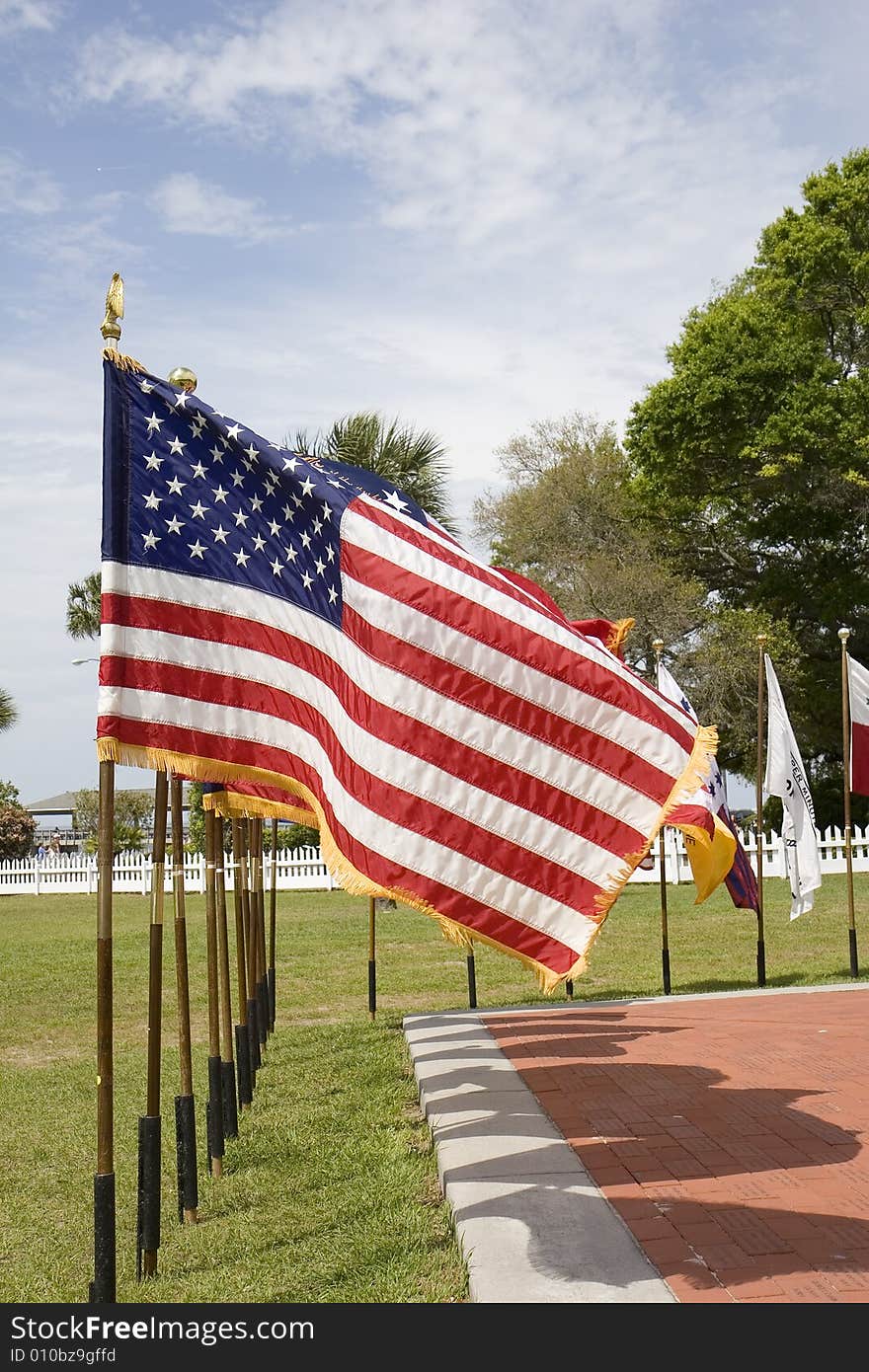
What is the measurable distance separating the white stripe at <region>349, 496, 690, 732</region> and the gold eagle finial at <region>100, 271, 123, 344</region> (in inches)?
45.3

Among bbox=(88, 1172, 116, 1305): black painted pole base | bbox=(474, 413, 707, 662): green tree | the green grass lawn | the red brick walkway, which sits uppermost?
bbox=(474, 413, 707, 662): green tree

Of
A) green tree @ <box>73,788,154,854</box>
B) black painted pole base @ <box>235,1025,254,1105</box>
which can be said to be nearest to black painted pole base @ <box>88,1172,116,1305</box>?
black painted pole base @ <box>235,1025,254,1105</box>

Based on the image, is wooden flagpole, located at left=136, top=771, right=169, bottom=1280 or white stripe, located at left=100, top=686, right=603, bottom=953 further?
wooden flagpole, located at left=136, top=771, right=169, bottom=1280

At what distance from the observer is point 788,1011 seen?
11.0 metres

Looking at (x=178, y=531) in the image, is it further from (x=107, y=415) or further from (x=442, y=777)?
(x=442, y=777)

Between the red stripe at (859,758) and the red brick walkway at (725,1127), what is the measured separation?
2.43m

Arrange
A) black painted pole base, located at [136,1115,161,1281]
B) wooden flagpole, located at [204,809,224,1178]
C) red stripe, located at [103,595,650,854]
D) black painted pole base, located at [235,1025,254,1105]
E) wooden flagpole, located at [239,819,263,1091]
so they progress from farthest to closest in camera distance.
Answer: wooden flagpole, located at [239,819,263,1091]
black painted pole base, located at [235,1025,254,1105]
wooden flagpole, located at [204,809,224,1178]
black painted pole base, located at [136,1115,161,1281]
red stripe, located at [103,595,650,854]

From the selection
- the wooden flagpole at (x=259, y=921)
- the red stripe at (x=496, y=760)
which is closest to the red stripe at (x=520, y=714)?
the red stripe at (x=496, y=760)

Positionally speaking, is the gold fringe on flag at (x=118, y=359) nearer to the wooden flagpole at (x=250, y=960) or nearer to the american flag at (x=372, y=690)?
the american flag at (x=372, y=690)

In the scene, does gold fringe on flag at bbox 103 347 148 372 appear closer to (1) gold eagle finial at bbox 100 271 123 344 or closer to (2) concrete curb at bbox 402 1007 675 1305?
(1) gold eagle finial at bbox 100 271 123 344

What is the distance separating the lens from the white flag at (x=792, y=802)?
13.3 m

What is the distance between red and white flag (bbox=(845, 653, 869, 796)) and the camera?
1303cm

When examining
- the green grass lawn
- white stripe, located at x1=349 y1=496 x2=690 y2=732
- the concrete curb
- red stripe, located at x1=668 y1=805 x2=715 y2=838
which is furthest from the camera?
red stripe, located at x1=668 y1=805 x2=715 y2=838

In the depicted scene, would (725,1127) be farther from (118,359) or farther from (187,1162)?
(118,359)
